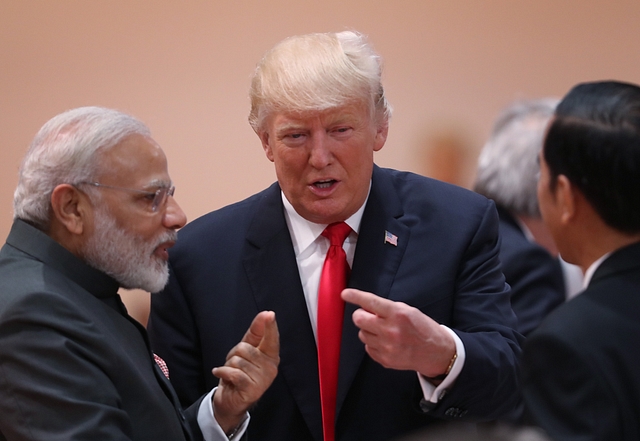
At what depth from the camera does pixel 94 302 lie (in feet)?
6.49

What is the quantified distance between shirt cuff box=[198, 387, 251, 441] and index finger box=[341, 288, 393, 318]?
532 millimetres

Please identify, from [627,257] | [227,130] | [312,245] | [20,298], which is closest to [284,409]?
[312,245]

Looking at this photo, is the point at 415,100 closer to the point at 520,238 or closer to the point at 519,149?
the point at 519,149

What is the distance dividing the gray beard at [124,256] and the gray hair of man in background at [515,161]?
125cm

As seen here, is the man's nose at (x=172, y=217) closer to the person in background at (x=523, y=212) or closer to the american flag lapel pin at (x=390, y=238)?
the american flag lapel pin at (x=390, y=238)

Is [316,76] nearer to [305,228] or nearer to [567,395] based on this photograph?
[305,228]

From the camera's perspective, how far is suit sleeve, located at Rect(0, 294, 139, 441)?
1.73 m

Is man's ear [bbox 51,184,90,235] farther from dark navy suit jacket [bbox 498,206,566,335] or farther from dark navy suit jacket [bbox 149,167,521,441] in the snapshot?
dark navy suit jacket [bbox 498,206,566,335]

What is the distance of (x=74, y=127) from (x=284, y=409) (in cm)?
93

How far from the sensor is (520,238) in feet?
8.99

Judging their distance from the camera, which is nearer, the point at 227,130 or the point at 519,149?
the point at 519,149

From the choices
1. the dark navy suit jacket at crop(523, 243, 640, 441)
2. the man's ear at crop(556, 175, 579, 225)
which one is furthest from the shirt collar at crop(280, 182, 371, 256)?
the dark navy suit jacket at crop(523, 243, 640, 441)

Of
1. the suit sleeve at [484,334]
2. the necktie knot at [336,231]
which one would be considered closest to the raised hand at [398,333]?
the suit sleeve at [484,334]

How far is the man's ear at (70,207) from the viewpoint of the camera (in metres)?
1.98
